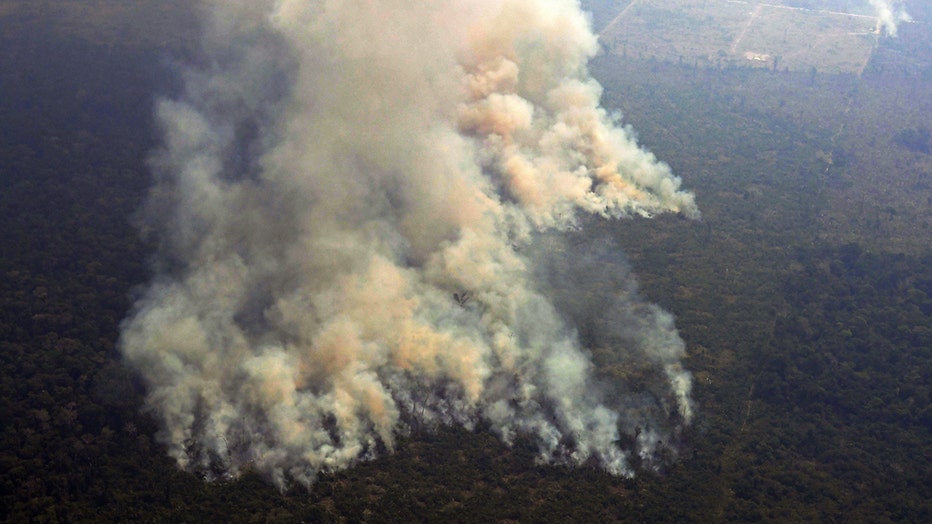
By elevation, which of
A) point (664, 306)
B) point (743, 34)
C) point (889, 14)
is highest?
point (889, 14)

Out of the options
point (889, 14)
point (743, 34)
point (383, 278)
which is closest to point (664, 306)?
point (383, 278)

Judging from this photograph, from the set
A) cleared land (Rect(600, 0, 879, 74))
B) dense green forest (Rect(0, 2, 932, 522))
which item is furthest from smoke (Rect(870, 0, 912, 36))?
dense green forest (Rect(0, 2, 932, 522))

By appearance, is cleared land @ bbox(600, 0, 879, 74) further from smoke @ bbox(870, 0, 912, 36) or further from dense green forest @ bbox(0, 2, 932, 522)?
dense green forest @ bbox(0, 2, 932, 522)

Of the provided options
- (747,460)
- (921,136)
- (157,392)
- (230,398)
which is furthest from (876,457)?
(921,136)

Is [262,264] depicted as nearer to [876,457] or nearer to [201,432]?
[201,432]

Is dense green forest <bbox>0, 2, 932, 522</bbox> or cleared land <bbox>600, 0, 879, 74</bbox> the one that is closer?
dense green forest <bbox>0, 2, 932, 522</bbox>

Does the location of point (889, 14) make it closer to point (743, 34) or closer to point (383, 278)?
point (743, 34)
